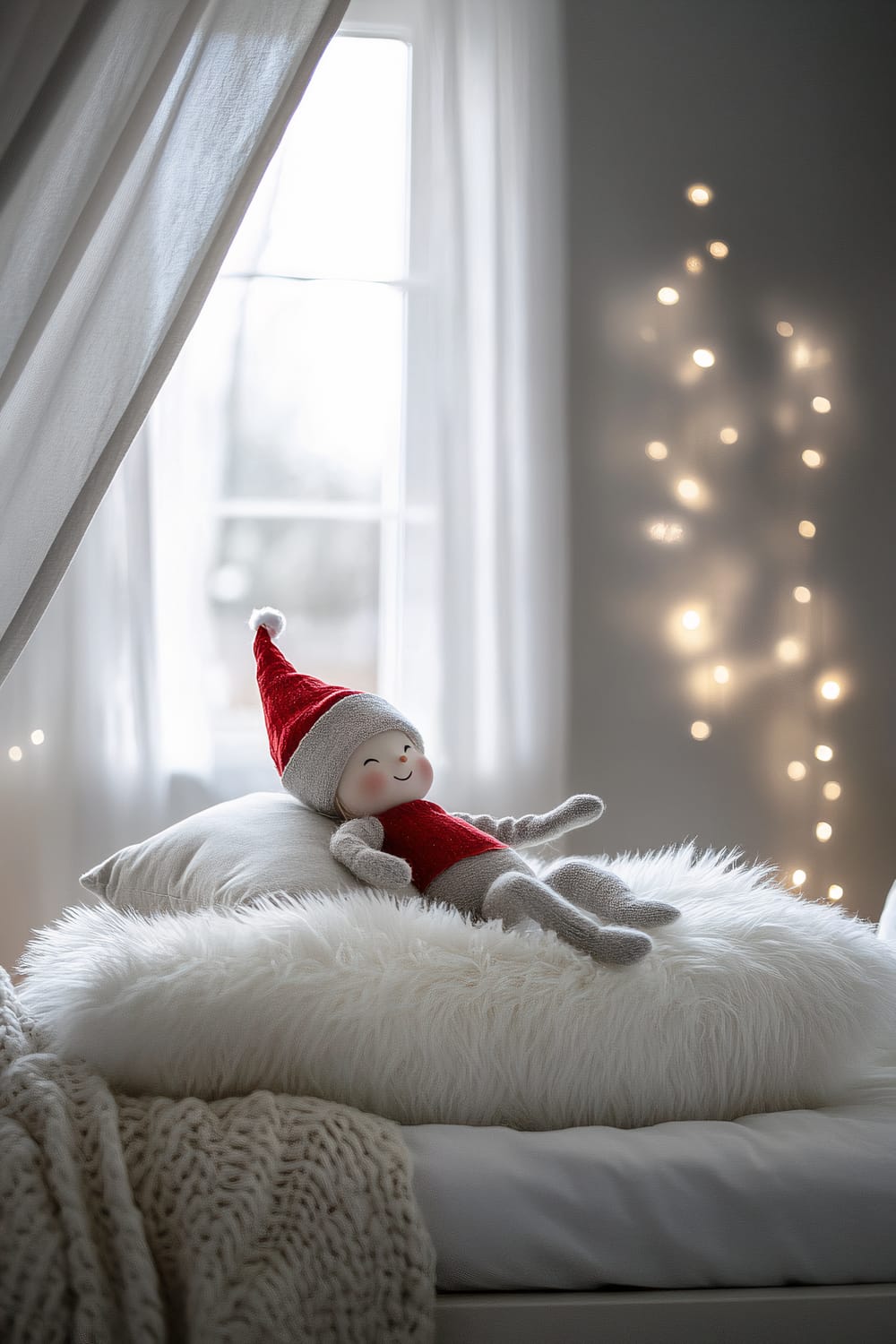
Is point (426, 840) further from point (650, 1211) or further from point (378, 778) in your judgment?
point (650, 1211)

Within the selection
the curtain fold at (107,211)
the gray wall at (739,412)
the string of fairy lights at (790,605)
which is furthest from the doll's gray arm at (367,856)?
the string of fairy lights at (790,605)

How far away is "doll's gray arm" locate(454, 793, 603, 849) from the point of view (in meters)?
1.19

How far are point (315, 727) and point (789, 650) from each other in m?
1.53

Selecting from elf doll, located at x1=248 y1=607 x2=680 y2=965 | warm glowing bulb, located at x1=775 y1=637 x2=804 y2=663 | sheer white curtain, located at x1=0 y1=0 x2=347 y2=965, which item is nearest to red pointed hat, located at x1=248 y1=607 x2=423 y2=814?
elf doll, located at x1=248 y1=607 x2=680 y2=965

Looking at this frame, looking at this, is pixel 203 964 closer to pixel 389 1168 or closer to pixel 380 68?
pixel 389 1168

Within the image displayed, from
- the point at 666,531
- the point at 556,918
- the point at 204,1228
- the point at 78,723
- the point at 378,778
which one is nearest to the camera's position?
the point at 204,1228

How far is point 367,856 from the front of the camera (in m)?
1.02

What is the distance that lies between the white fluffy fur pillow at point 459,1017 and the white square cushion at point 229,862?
106mm

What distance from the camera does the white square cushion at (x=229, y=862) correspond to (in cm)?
103

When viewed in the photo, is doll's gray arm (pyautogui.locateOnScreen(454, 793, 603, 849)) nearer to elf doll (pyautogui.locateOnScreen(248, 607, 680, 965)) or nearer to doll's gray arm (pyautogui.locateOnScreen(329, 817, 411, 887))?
elf doll (pyautogui.locateOnScreen(248, 607, 680, 965))

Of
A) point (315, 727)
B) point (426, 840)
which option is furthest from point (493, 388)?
point (426, 840)

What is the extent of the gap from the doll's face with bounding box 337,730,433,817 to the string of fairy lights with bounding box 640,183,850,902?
1309 millimetres

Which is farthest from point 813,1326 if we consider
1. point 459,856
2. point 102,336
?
point 102,336

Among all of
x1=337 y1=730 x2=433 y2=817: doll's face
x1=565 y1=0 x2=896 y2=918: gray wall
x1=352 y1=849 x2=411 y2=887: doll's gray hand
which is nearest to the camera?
x1=352 y1=849 x2=411 y2=887: doll's gray hand
